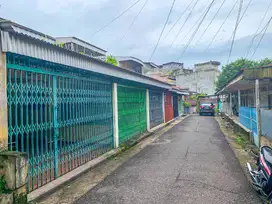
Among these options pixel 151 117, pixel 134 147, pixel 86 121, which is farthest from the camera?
pixel 151 117

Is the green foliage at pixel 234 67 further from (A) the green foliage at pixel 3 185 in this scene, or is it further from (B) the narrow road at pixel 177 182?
(A) the green foliage at pixel 3 185

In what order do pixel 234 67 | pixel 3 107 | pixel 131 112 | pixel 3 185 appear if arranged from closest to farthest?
pixel 3 185, pixel 3 107, pixel 131 112, pixel 234 67

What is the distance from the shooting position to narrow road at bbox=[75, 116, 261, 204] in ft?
11.7

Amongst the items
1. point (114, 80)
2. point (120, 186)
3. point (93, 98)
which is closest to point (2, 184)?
point (120, 186)

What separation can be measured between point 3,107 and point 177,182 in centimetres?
343

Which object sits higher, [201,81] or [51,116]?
[201,81]

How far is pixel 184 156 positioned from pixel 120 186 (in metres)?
2.79

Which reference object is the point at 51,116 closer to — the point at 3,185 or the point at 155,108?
the point at 3,185

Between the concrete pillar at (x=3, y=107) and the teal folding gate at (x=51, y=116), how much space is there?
0.16m

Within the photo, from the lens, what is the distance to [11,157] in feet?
9.33

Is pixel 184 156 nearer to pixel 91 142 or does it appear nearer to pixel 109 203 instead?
pixel 91 142

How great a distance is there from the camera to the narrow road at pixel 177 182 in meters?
3.56

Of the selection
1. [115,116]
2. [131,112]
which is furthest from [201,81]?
[115,116]

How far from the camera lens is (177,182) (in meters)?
4.24
